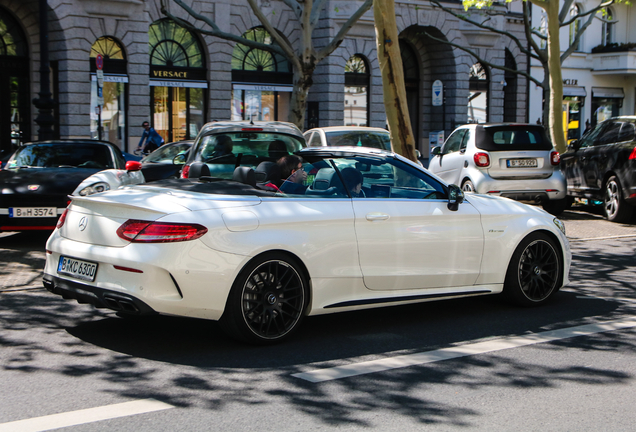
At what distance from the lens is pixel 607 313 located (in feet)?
23.6

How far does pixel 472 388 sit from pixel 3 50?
25.7 metres

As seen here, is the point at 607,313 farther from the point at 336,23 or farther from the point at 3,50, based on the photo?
the point at 336,23

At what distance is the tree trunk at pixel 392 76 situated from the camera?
42.1 ft

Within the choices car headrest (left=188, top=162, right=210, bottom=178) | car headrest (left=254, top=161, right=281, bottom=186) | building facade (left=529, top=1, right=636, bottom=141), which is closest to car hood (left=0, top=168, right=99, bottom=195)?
car headrest (left=188, top=162, right=210, bottom=178)

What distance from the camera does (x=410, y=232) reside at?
257 inches

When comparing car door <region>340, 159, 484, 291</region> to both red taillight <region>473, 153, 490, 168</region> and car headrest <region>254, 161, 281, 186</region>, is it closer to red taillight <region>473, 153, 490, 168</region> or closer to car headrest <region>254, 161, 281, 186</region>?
car headrest <region>254, 161, 281, 186</region>

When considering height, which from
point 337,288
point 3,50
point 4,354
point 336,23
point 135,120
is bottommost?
point 4,354

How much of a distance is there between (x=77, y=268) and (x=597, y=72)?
42741mm

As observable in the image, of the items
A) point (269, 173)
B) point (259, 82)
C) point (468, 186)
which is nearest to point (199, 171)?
point (269, 173)

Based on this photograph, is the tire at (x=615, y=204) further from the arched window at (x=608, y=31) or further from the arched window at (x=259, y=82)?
the arched window at (x=608, y=31)

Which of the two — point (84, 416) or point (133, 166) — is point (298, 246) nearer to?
point (84, 416)

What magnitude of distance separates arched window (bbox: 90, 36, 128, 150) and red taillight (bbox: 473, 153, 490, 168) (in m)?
16.6

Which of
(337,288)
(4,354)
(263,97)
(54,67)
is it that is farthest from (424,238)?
(263,97)

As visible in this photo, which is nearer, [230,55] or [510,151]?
[510,151]
